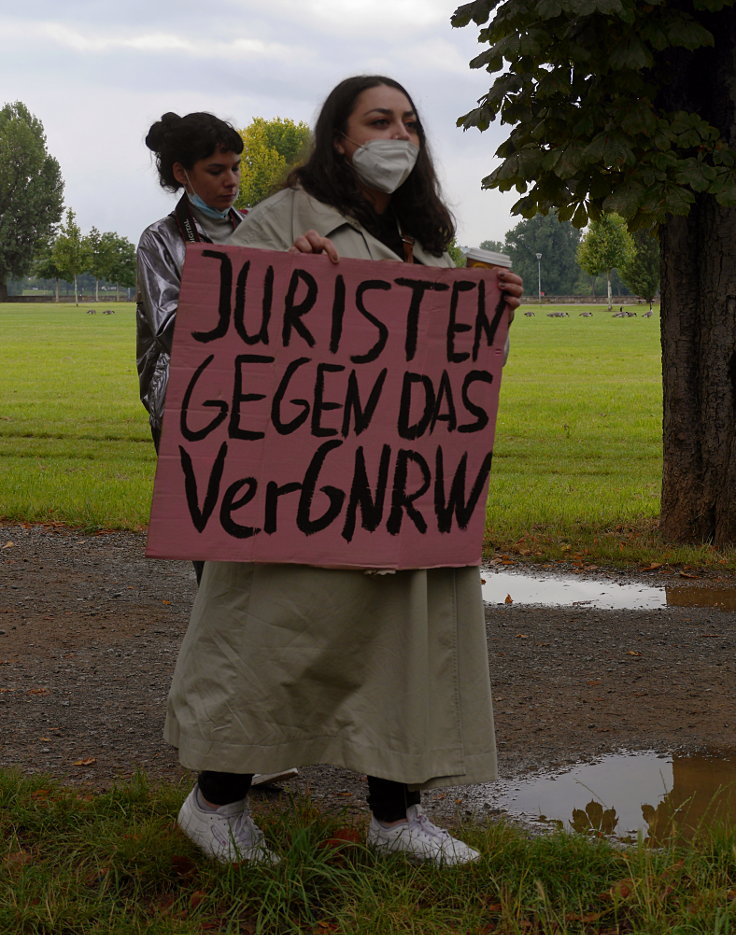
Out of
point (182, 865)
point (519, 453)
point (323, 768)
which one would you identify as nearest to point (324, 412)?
point (182, 865)

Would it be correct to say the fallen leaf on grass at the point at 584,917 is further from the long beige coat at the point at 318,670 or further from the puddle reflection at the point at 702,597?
the puddle reflection at the point at 702,597

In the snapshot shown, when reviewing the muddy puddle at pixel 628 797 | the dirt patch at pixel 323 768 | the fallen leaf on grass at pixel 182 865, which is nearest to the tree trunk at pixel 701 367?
the dirt patch at pixel 323 768

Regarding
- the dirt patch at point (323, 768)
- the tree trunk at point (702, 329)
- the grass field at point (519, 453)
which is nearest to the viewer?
the dirt patch at point (323, 768)

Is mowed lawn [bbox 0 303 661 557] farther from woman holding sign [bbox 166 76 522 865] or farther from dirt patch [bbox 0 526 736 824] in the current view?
woman holding sign [bbox 166 76 522 865]

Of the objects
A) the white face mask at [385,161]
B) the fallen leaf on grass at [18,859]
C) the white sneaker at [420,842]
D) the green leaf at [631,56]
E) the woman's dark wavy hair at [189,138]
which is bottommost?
the fallen leaf on grass at [18,859]

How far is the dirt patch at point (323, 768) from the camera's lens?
4355 millimetres

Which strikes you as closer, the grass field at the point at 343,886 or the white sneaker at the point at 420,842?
the grass field at the point at 343,886

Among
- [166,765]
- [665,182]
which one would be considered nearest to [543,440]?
[665,182]

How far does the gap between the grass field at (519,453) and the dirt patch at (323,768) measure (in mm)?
1412

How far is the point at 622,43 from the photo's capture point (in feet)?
21.8

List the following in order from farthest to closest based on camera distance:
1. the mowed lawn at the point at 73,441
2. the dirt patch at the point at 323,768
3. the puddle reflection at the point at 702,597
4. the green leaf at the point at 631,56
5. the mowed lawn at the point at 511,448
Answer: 1. the mowed lawn at the point at 73,441
2. the mowed lawn at the point at 511,448
3. the puddle reflection at the point at 702,597
4. the green leaf at the point at 631,56
5. the dirt patch at the point at 323,768

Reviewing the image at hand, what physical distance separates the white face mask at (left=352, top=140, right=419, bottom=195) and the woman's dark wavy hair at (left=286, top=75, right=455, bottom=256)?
51 millimetres

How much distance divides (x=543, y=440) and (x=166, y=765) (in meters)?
12.1

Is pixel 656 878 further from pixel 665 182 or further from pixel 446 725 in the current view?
pixel 665 182
